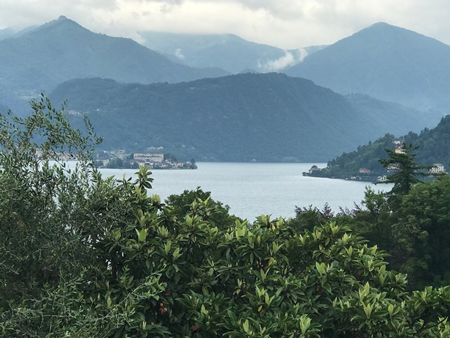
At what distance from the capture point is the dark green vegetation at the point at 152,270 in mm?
10188

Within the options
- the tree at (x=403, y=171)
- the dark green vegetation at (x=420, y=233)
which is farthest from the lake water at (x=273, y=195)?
the dark green vegetation at (x=420, y=233)

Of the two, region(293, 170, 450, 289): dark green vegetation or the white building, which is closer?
region(293, 170, 450, 289): dark green vegetation

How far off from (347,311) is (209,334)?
2.17m

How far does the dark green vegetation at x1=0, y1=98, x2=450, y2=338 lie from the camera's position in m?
10.2

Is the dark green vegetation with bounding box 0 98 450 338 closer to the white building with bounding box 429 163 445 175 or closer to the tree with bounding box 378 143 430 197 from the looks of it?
the tree with bounding box 378 143 430 197

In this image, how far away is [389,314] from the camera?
1055 cm

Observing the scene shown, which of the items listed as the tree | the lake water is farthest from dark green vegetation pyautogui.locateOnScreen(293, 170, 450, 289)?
the lake water

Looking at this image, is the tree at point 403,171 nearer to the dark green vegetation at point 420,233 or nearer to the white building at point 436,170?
the white building at point 436,170

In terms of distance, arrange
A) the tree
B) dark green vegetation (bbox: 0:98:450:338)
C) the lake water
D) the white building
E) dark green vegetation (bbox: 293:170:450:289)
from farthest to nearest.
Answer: the lake water → the white building → the tree → dark green vegetation (bbox: 293:170:450:289) → dark green vegetation (bbox: 0:98:450:338)

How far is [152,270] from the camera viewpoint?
434 inches

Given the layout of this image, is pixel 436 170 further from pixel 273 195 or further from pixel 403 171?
pixel 403 171

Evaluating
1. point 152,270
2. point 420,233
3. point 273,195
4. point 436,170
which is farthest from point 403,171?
point 436,170

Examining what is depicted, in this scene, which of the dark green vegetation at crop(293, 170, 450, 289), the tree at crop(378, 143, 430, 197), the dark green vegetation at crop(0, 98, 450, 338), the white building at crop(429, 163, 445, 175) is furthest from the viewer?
the white building at crop(429, 163, 445, 175)

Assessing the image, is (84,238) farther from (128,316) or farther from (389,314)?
(389,314)
